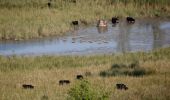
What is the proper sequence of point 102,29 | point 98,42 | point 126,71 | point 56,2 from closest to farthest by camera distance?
point 126,71, point 98,42, point 102,29, point 56,2

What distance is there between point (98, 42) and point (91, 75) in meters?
12.8

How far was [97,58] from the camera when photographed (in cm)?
2131

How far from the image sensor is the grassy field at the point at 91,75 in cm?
1235

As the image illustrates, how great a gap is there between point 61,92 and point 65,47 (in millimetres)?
14593

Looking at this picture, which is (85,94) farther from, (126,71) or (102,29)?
(102,29)

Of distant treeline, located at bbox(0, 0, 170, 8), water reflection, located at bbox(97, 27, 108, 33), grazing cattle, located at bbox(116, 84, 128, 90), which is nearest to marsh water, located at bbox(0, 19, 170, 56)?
water reflection, located at bbox(97, 27, 108, 33)

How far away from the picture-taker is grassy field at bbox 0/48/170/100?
12.4 m

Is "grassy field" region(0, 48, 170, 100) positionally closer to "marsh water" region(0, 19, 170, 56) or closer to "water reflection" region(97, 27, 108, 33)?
"marsh water" region(0, 19, 170, 56)

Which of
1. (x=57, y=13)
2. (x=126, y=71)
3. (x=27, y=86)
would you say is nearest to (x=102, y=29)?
(x=57, y=13)

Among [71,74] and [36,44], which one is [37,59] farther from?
[36,44]

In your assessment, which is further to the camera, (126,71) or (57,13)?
(57,13)

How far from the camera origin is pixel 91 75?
16016mm

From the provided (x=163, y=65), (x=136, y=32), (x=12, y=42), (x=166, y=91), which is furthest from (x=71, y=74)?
(x=136, y=32)

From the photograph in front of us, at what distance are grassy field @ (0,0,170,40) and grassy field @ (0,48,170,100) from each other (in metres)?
9.64
